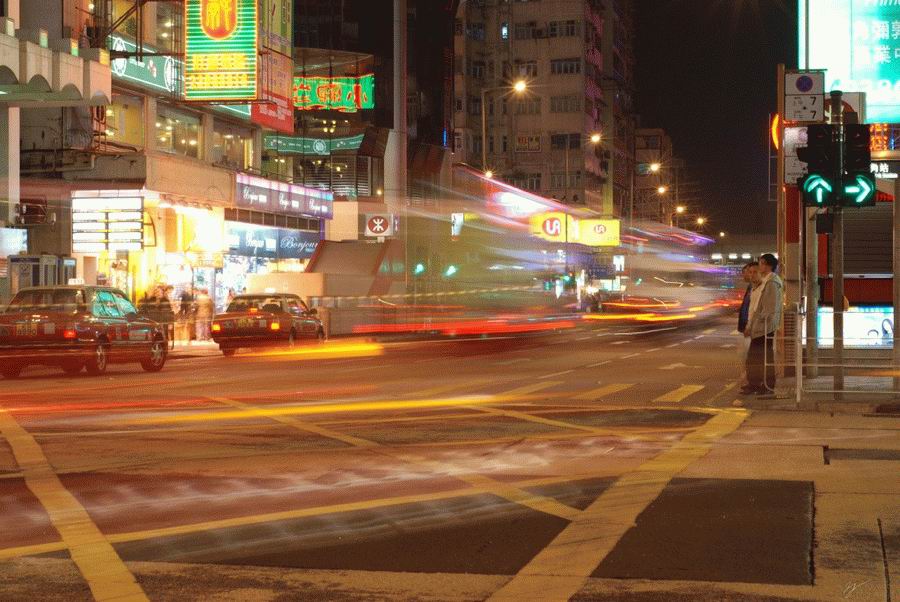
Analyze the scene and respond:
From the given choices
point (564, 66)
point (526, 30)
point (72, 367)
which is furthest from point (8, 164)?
point (526, 30)

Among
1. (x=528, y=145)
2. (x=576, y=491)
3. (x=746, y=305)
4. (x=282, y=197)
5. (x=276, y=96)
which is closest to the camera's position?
(x=576, y=491)

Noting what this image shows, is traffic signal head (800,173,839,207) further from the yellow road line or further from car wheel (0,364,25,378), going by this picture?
car wheel (0,364,25,378)

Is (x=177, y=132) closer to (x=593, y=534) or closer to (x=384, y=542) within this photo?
(x=384, y=542)

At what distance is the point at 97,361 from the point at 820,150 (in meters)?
13.1

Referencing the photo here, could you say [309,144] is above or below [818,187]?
above

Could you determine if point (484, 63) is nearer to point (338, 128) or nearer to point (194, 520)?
point (338, 128)

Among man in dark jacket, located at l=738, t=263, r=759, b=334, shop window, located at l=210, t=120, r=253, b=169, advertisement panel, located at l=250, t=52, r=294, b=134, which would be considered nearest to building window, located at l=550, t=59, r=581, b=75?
advertisement panel, located at l=250, t=52, r=294, b=134

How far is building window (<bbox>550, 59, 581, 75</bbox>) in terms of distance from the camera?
104875mm

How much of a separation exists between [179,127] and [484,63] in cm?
6573

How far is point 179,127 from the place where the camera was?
127 feet

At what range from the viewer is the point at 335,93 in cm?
5138

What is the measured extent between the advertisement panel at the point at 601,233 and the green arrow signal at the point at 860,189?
218 ft

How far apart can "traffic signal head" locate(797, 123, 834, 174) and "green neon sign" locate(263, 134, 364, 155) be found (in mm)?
32923

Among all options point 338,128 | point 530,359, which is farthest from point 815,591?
point 338,128
